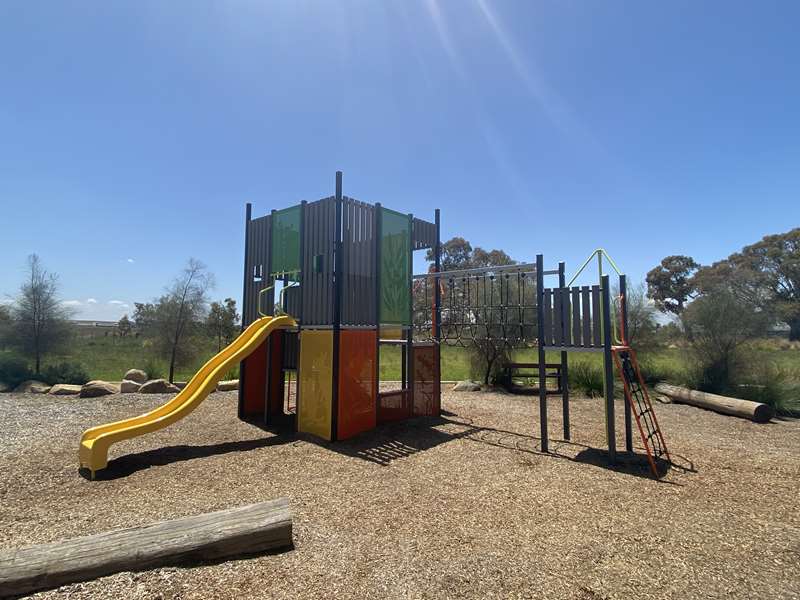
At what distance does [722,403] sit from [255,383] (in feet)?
33.6

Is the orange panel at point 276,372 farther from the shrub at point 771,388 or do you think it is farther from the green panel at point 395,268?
the shrub at point 771,388

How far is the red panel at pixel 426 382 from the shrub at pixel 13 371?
11.7m

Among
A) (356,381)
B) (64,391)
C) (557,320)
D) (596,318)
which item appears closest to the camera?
(596,318)

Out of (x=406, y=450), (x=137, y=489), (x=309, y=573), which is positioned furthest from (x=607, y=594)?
(x=137, y=489)

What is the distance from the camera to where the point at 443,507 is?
4137mm

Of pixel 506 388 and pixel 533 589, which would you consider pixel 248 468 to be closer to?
pixel 533 589

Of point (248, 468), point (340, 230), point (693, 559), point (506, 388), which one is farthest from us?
point (506, 388)

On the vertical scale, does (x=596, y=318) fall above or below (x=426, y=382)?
above

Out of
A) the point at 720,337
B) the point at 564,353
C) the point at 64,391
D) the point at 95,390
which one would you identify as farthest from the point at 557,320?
the point at 64,391

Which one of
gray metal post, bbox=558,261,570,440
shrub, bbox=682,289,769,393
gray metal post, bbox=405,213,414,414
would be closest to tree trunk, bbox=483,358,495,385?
shrub, bbox=682,289,769,393

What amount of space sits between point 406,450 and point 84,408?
291 inches

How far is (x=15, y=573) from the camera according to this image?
262 centimetres

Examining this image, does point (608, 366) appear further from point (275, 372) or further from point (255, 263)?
point (255, 263)

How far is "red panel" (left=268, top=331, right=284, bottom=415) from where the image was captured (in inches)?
329
